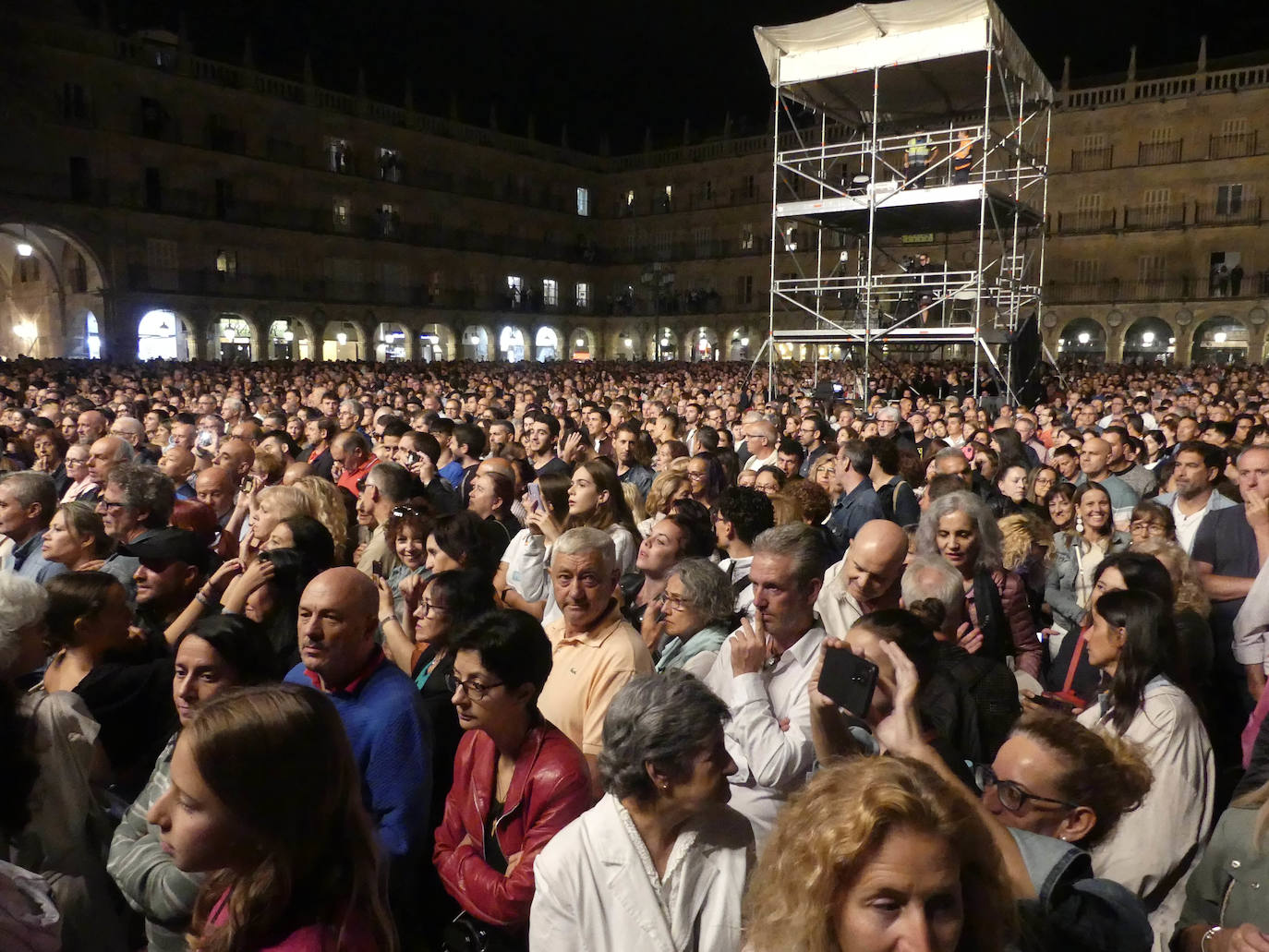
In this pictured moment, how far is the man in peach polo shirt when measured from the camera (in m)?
3.25

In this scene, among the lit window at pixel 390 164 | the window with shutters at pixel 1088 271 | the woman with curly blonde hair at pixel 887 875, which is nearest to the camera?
the woman with curly blonde hair at pixel 887 875

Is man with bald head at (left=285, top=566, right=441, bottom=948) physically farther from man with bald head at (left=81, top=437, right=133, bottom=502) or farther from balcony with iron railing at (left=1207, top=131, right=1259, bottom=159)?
balcony with iron railing at (left=1207, top=131, right=1259, bottom=159)

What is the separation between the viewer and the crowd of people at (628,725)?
1869 millimetres

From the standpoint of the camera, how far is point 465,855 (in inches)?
104

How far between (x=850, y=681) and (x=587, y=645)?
1350 millimetres

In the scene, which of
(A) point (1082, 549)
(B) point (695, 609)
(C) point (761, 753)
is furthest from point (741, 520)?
(C) point (761, 753)

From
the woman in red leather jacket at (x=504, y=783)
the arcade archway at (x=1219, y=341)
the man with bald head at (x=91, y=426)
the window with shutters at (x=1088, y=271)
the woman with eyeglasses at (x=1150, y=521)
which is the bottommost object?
the woman in red leather jacket at (x=504, y=783)

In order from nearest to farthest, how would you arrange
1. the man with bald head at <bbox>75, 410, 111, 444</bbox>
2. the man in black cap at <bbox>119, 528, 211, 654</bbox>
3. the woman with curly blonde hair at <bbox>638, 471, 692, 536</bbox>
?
the man in black cap at <bbox>119, 528, 211, 654</bbox> → the woman with curly blonde hair at <bbox>638, 471, 692, 536</bbox> → the man with bald head at <bbox>75, 410, 111, 444</bbox>

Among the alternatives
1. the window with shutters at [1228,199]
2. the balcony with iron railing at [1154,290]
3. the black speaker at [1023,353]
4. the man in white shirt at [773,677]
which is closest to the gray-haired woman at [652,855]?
the man in white shirt at [773,677]

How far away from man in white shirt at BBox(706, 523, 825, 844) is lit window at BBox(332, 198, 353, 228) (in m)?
39.4

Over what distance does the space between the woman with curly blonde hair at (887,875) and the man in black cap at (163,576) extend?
326cm

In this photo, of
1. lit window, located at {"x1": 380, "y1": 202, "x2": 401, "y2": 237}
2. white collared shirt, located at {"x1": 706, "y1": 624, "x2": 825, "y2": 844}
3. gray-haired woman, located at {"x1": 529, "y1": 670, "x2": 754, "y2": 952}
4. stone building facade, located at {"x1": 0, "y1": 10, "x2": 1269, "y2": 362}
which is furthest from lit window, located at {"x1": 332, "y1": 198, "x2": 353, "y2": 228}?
gray-haired woman, located at {"x1": 529, "y1": 670, "x2": 754, "y2": 952}

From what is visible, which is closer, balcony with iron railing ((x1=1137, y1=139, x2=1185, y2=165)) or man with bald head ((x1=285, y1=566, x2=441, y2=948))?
man with bald head ((x1=285, y1=566, x2=441, y2=948))

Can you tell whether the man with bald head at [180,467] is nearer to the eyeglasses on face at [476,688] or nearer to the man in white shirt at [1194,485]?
the eyeglasses on face at [476,688]
